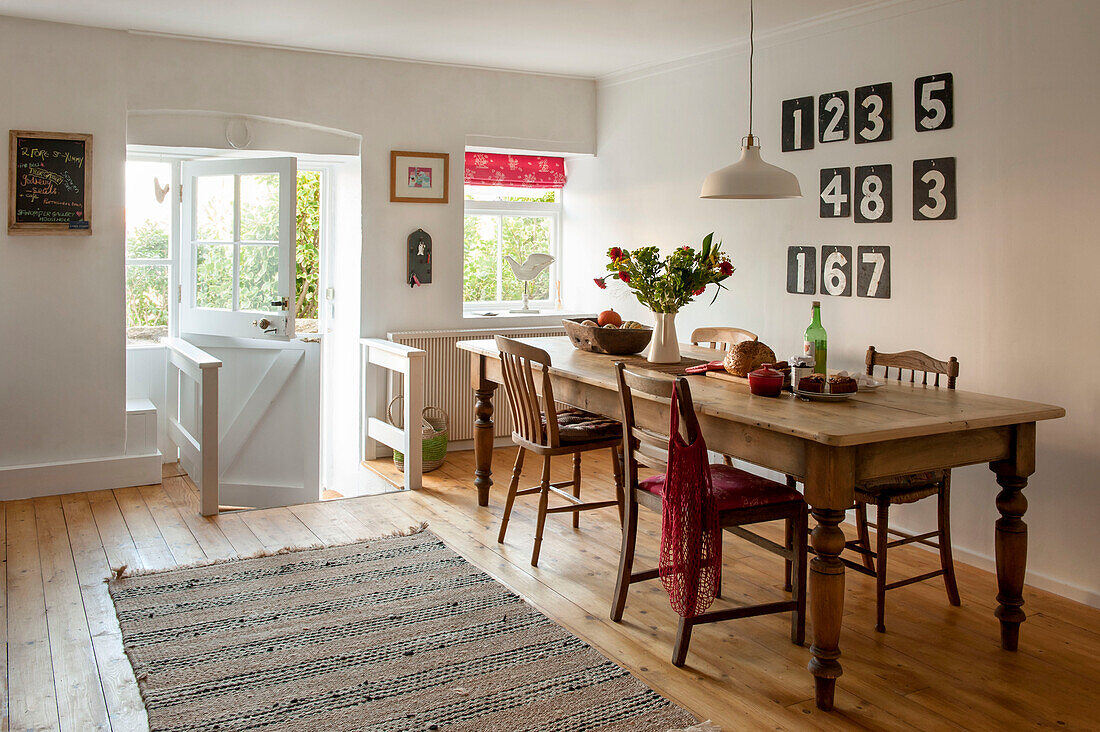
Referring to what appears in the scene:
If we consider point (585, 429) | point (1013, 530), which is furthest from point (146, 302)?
point (1013, 530)

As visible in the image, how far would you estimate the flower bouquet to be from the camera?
3723 mm

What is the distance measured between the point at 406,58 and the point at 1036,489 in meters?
4.07

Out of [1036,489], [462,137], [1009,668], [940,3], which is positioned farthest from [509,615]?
[462,137]

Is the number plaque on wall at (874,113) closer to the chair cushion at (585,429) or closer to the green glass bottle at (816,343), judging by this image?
the green glass bottle at (816,343)

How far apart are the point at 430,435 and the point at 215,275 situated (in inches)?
59.7

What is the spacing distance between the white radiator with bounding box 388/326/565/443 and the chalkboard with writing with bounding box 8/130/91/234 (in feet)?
6.03

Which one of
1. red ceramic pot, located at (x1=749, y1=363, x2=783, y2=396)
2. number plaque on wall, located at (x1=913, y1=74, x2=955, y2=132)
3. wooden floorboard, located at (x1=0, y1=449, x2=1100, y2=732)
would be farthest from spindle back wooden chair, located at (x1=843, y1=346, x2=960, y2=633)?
number plaque on wall, located at (x1=913, y1=74, x2=955, y2=132)

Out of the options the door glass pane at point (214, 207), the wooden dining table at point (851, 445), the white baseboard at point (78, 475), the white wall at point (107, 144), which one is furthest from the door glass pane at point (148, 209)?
the wooden dining table at point (851, 445)

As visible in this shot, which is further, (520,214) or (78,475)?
(520,214)

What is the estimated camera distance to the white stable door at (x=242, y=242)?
518cm

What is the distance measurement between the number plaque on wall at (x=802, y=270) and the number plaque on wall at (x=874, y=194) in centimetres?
33

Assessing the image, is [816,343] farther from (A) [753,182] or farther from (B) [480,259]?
(B) [480,259]

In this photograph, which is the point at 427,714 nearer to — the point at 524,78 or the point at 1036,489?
the point at 1036,489

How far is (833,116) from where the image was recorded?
4.48 m
